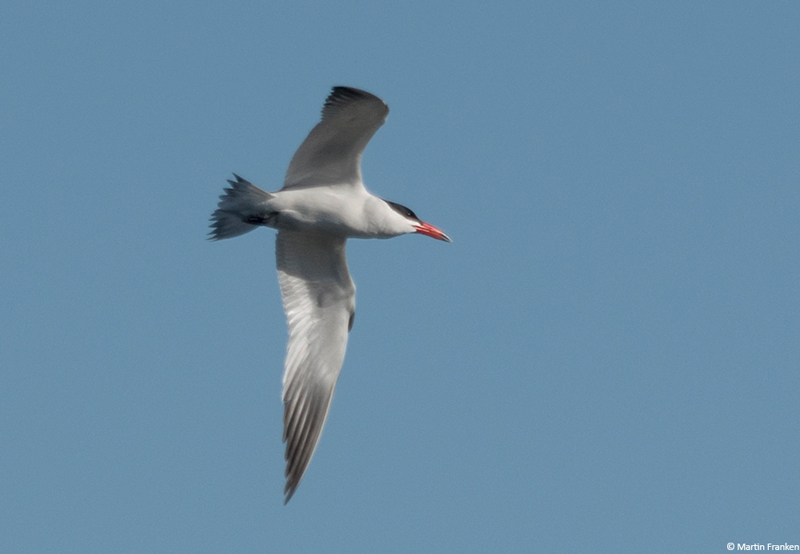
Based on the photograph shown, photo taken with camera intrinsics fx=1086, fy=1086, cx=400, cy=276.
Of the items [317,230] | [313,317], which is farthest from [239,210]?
[313,317]

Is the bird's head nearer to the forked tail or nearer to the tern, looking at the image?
the tern

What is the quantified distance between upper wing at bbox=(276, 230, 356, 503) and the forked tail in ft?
2.75

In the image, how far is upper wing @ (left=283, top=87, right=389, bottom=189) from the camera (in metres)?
11.1

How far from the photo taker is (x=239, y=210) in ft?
38.9

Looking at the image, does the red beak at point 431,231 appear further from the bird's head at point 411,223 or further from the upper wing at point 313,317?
the upper wing at point 313,317

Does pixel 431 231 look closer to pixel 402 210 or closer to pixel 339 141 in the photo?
pixel 402 210

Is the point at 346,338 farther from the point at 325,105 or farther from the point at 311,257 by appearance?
the point at 325,105

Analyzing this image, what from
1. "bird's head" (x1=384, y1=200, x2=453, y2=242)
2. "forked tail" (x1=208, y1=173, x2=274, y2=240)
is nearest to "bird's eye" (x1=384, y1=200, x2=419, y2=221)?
"bird's head" (x1=384, y1=200, x2=453, y2=242)

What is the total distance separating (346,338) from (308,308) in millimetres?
602

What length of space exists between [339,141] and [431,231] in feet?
5.93

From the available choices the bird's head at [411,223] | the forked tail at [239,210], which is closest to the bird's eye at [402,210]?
the bird's head at [411,223]

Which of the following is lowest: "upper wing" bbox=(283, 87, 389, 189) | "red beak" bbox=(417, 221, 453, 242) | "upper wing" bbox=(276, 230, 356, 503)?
"upper wing" bbox=(276, 230, 356, 503)

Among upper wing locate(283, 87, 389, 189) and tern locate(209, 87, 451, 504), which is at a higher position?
upper wing locate(283, 87, 389, 189)

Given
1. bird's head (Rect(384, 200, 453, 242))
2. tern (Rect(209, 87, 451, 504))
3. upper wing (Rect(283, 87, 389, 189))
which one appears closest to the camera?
upper wing (Rect(283, 87, 389, 189))
